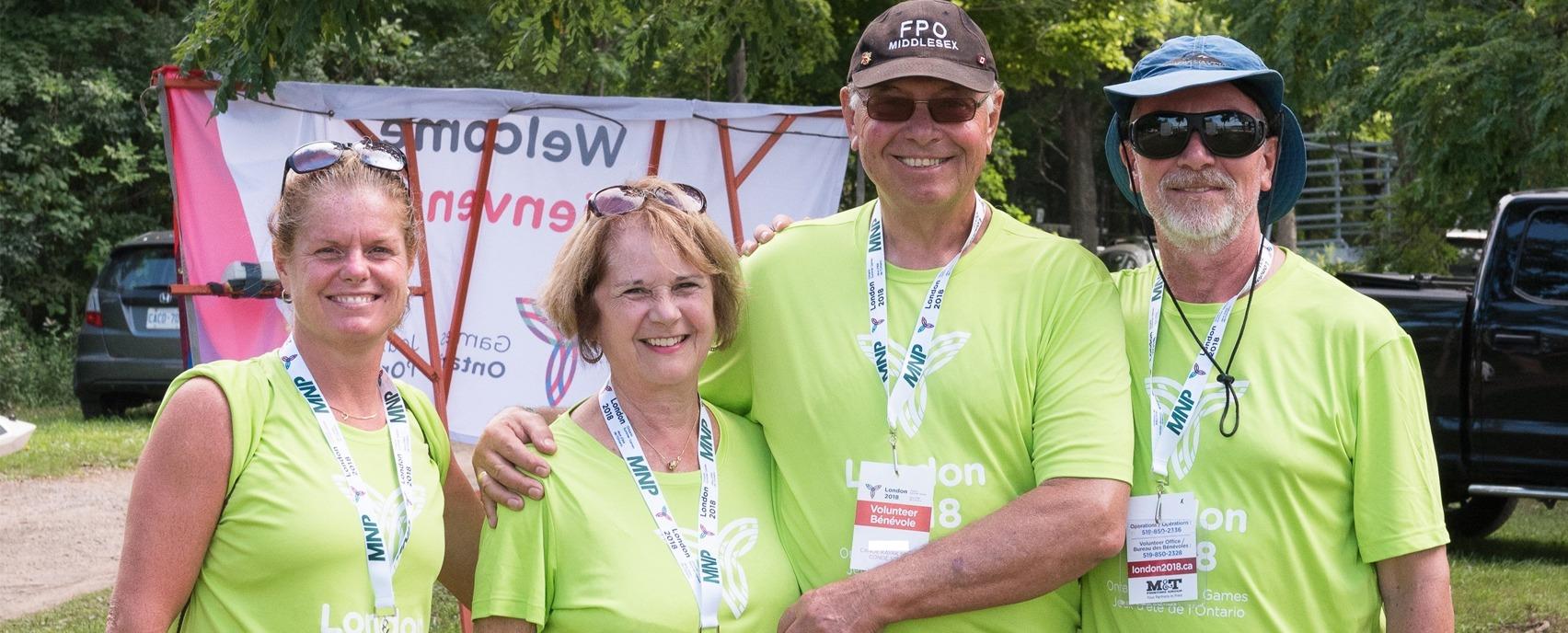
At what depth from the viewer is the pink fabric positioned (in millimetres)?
6918

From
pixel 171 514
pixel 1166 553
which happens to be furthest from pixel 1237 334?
pixel 171 514

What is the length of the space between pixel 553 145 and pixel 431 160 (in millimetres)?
587

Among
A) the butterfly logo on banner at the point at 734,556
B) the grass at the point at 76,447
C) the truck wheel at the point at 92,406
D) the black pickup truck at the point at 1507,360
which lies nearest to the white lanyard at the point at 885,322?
the butterfly logo on banner at the point at 734,556

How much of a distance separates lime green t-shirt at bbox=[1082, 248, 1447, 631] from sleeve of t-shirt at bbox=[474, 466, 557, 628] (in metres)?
1.06

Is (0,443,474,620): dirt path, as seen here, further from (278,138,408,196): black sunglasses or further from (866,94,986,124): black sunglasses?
(866,94,986,124): black sunglasses

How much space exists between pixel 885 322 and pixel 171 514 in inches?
52.0

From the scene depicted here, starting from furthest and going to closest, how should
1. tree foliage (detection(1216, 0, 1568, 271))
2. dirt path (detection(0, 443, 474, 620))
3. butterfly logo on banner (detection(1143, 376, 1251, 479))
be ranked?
tree foliage (detection(1216, 0, 1568, 271)), dirt path (detection(0, 443, 474, 620)), butterfly logo on banner (detection(1143, 376, 1251, 479))

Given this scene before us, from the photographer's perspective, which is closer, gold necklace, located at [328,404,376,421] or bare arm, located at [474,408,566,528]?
bare arm, located at [474,408,566,528]

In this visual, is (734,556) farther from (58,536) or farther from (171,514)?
(58,536)

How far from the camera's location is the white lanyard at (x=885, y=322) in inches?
109

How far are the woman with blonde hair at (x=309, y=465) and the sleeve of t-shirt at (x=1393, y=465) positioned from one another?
1693 mm

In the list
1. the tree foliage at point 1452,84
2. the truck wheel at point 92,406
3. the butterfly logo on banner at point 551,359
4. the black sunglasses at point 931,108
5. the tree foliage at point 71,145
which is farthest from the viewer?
the tree foliage at point 71,145

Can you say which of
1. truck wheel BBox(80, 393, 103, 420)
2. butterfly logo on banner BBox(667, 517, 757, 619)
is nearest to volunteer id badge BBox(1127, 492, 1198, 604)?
butterfly logo on banner BBox(667, 517, 757, 619)

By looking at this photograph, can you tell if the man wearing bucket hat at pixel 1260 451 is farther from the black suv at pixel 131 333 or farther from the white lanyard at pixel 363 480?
the black suv at pixel 131 333
